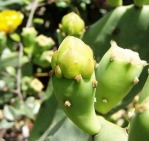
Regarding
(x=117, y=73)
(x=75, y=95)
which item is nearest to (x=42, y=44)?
(x=117, y=73)

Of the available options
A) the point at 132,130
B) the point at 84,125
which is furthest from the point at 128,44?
the point at 132,130

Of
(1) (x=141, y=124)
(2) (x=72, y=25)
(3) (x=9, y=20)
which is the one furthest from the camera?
(3) (x=9, y=20)

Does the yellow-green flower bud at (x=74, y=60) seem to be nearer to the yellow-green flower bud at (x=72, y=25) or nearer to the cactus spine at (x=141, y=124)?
the cactus spine at (x=141, y=124)

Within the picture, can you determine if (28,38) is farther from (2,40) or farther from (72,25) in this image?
(72,25)

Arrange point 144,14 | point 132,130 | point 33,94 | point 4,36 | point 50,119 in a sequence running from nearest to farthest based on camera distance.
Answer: point 132,130, point 144,14, point 50,119, point 4,36, point 33,94

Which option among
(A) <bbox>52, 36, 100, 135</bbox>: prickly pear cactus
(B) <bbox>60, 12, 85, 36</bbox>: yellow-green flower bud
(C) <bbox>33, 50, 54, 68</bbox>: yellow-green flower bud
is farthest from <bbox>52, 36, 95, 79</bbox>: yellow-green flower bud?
(C) <bbox>33, 50, 54, 68</bbox>: yellow-green flower bud

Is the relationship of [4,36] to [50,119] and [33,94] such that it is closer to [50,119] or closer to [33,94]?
[33,94]
